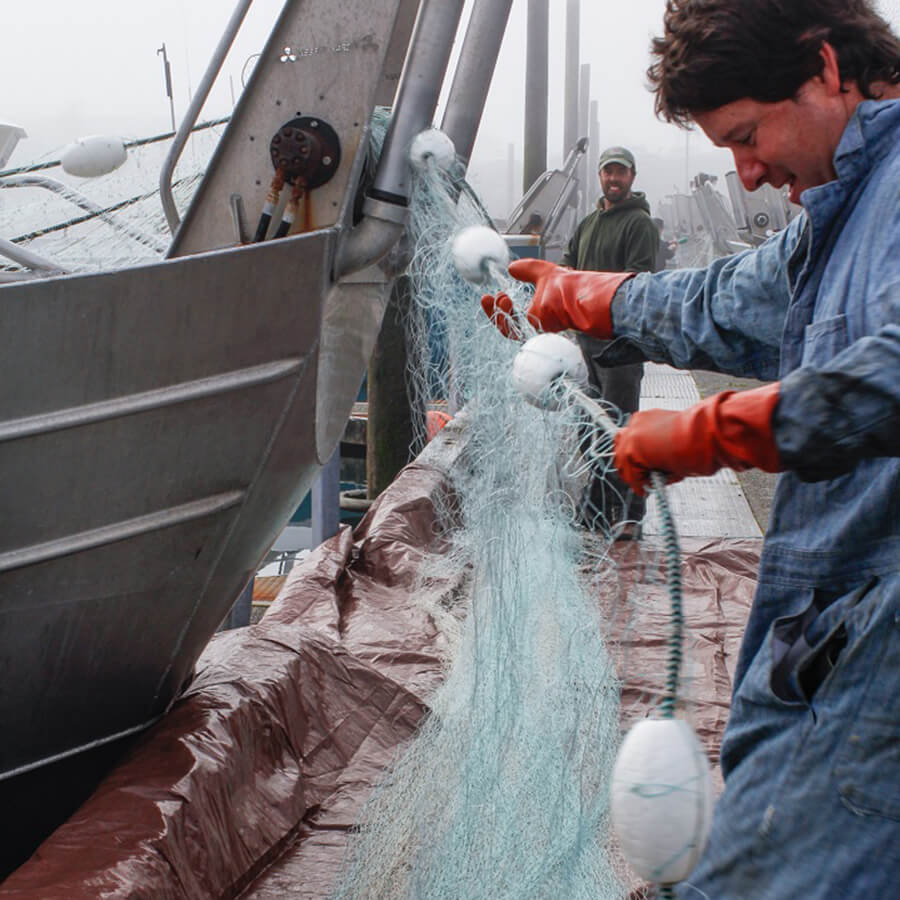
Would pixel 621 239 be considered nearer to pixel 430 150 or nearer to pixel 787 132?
pixel 430 150

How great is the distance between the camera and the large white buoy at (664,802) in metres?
1.21

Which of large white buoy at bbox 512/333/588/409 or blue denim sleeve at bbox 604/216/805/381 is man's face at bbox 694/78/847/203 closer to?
blue denim sleeve at bbox 604/216/805/381

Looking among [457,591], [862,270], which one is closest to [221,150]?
[862,270]

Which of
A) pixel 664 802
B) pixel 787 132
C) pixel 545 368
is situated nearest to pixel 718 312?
pixel 545 368

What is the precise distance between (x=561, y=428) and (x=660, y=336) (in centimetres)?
32

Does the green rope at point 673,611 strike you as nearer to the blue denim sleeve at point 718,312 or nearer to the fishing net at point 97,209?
the blue denim sleeve at point 718,312

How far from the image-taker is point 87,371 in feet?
7.44

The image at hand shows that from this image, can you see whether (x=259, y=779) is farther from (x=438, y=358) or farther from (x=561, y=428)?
(x=438, y=358)

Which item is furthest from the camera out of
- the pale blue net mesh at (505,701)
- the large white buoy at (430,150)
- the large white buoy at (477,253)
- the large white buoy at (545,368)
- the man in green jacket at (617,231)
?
the man in green jacket at (617,231)

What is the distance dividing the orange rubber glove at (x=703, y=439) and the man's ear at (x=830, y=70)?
0.48 metres

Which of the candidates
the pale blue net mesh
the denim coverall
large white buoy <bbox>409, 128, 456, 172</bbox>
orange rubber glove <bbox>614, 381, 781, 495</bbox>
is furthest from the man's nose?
large white buoy <bbox>409, 128, 456, 172</bbox>

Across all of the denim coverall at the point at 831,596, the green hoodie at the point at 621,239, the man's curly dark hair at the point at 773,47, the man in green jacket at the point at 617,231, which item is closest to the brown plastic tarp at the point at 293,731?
the denim coverall at the point at 831,596

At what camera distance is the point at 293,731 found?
2801mm

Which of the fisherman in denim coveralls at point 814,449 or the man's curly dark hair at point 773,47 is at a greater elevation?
the man's curly dark hair at point 773,47
